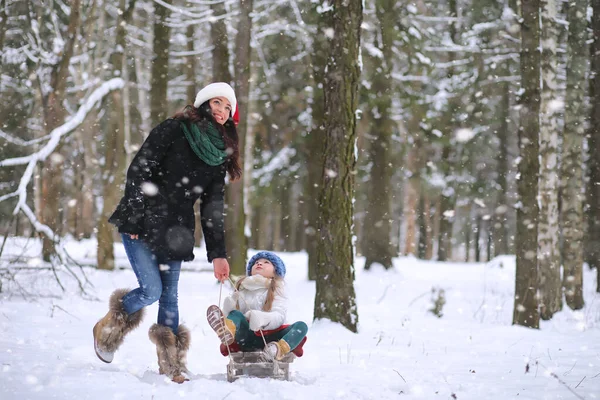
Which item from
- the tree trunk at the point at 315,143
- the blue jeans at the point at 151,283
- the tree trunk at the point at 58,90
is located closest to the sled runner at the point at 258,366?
the blue jeans at the point at 151,283

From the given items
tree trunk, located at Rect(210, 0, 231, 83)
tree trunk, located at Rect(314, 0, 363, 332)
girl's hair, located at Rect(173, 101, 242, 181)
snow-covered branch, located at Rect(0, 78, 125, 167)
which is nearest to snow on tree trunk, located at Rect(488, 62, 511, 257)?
tree trunk, located at Rect(210, 0, 231, 83)

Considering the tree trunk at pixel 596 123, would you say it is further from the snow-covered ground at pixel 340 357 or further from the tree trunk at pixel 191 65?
the tree trunk at pixel 191 65

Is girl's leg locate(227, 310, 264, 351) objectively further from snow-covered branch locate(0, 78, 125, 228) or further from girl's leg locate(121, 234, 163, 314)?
snow-covered branch locate(0, 78, 125, 228)

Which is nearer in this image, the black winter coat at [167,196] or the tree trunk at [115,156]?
the black winter coat at [167,196]

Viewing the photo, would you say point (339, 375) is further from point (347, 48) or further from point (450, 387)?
point (347, 48)

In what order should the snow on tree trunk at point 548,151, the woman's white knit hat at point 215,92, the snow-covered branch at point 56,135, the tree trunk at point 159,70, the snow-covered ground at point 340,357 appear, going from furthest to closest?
→ the tree trunk at point 159,70 < the snow on tree trunk at point 548,151 < the snow-covered branch at point 56,135 < the woman's white knit hat at point 215,92 < the snow-covered ground at point 340,357

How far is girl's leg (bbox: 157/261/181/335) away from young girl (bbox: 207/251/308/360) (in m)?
0.40

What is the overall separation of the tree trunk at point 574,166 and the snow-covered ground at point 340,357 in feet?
2.40

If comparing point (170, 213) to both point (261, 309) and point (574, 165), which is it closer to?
point (261, 309)

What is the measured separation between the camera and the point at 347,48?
22.7 feet

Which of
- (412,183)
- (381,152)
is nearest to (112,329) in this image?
(381,152)

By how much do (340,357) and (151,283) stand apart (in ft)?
7.09

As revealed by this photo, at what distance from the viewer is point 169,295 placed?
4375mm

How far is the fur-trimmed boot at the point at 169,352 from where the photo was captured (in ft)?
13.7
